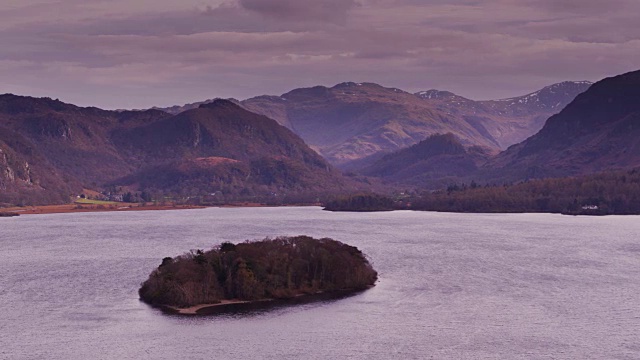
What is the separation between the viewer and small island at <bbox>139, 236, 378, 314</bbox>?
127 metres

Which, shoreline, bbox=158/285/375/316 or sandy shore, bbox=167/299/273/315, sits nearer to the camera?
sandy shore, bbox=167/299/273/315

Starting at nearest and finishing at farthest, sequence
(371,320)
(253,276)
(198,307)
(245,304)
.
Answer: (371,320) → (198,307) → (245,304) → (253,276)

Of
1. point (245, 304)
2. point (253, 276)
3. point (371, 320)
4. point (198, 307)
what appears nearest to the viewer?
point (371, 320)

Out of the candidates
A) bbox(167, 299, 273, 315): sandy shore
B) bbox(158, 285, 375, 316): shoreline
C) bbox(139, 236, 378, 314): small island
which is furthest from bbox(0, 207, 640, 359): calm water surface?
bbox(139, 236, 378, 314): small island

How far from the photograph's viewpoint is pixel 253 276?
13062cm

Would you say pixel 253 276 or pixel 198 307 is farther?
pixel 253 276

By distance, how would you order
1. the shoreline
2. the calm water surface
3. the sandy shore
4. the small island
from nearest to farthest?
the calm water surface → the sandy shore → the shoreline → the small island

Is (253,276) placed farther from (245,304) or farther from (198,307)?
(198,307)

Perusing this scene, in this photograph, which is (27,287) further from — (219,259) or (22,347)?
(22,347)

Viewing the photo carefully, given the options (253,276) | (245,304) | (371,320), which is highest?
(253,276)

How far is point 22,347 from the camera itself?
102938 millimetres

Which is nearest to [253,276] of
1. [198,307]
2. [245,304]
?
[245,304]

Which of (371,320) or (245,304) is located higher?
(245,304)

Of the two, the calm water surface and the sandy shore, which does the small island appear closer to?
the sandy shore
